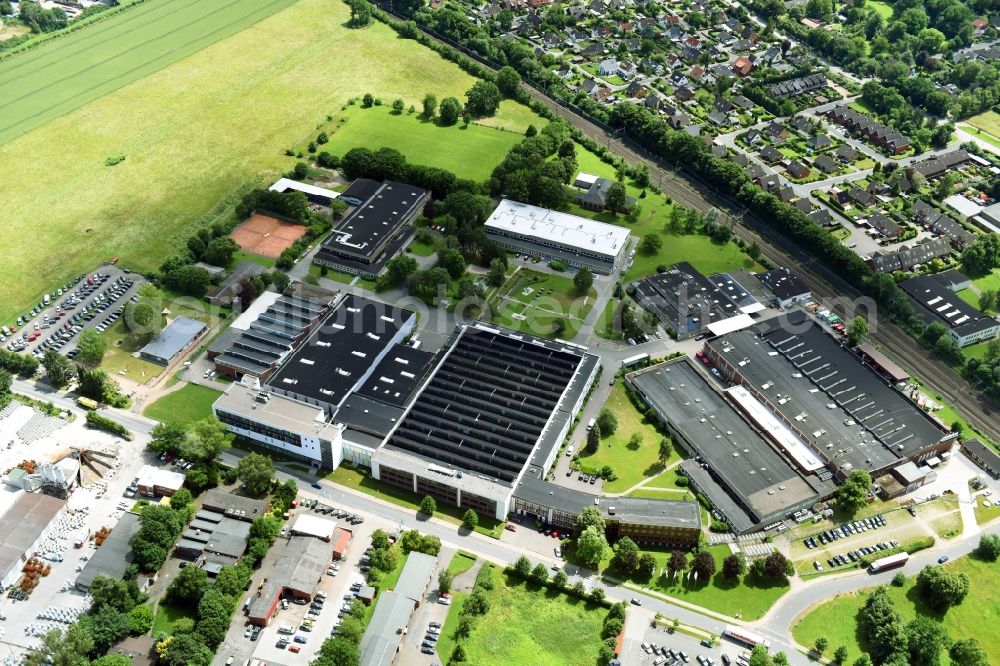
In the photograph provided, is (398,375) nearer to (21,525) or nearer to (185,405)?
(185,405)

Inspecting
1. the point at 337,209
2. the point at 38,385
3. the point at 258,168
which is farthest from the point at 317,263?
the point at 38,385

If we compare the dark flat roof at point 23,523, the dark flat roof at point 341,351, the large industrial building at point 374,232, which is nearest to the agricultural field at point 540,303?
the dark flat roof at point 341,351

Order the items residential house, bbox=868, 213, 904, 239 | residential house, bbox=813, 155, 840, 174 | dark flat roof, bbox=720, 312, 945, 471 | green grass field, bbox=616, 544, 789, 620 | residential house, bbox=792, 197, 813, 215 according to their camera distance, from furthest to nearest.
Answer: residential house, bbox=813, 155, 840, 174
residential house, bbox=792, 197, 813, 215
residential house, bbox=868, 213, 904, 239
dark flat roof, bbox=720, 312, 945, 471
green grass field, bbox=616, 544, 789, 620

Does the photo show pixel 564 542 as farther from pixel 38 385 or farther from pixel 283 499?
pixel 38 385

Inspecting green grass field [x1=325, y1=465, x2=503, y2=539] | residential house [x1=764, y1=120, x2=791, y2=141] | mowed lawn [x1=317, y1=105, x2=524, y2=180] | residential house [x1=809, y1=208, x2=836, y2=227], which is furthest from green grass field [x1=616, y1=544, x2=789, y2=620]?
residential house [x1=764, y1=120, x2=791, y2=141]

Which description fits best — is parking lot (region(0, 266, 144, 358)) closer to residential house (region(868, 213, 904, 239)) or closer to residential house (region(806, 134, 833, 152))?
residential house (region(868, 213, 904, 239))

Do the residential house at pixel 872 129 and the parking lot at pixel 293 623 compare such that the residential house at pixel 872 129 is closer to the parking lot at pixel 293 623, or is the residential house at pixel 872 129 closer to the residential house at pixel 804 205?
the residential house at pixel 804 205

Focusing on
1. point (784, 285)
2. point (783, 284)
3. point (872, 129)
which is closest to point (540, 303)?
point (783, 284)
